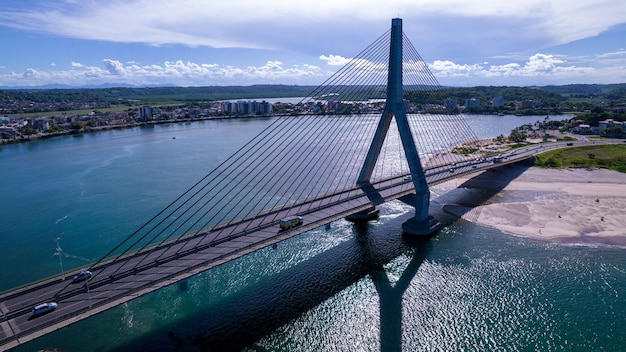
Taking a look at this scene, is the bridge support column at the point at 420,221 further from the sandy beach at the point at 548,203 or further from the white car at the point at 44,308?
the white car at the point at 44,308

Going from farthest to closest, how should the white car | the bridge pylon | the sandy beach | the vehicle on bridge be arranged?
the sandy beach
the bridge pylon
the vehicle on bridge
the white car

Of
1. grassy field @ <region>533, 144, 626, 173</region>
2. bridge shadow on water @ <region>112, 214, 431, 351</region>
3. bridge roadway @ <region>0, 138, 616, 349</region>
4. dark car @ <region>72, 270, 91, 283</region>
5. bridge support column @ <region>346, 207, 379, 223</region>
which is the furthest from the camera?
grassy field @ <region>533, 144, 626, 173</region>

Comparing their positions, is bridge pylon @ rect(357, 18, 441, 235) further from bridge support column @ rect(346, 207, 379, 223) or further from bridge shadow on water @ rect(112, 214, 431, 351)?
bridge support column @ rect(346, 207, 379, 223)

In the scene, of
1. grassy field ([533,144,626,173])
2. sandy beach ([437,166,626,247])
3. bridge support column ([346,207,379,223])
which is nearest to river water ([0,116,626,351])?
bridge support column ([346,207,379,223])

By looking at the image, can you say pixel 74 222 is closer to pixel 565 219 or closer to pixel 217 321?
pixel 217 321

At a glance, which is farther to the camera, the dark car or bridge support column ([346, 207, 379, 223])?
bridge support column ([346, 207, 379, 223])

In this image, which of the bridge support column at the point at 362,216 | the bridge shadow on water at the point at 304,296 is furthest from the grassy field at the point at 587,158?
the bridge shadow on water at the point at 304,296
